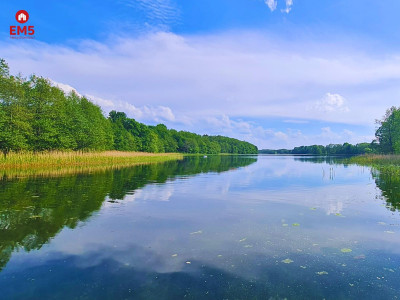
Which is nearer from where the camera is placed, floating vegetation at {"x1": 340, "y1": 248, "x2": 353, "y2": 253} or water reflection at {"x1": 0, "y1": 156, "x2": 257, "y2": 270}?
floating vegetation at {"x1": 340, "y1": 248, "x2": 353, "y2": 253}

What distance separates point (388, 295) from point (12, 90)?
1891 inches

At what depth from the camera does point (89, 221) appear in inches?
392

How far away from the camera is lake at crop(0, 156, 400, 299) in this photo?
5133 mm

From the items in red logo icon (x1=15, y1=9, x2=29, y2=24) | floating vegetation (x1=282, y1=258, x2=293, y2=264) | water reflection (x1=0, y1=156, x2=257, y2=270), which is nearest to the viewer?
floating vegetation (x1=282, y1=258, x2=293, y2=264)

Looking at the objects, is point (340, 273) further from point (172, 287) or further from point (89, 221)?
point (89, 221)

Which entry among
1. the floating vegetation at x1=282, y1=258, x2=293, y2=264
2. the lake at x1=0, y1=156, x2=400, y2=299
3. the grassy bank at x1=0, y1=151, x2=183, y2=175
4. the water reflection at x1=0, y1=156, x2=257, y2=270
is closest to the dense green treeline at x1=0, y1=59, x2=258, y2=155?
the grassy bank at x1=0, y1=151, x2=183, y2=175

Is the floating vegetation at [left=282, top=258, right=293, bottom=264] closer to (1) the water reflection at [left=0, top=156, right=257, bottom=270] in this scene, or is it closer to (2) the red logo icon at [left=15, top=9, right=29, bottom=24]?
(1) the water reflection at [left=0, top=156, right=257, bottom=270]

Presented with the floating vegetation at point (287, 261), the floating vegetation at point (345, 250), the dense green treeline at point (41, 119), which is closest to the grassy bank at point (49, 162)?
the dense green treeline at point (41, 119)

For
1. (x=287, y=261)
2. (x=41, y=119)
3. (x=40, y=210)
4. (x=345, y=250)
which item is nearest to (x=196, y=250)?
(x=287, y=261)

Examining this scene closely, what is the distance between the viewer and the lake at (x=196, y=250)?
5.13m

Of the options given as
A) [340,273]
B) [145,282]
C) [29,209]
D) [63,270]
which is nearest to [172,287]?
[145,282]

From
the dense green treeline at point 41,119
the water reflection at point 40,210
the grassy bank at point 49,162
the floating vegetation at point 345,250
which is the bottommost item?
the floating vegetation at point 345,250

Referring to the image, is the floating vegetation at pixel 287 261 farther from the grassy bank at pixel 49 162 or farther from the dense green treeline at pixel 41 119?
the dense green treeline at pixel 41 119

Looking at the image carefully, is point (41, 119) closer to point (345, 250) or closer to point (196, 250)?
point (196, 250)
